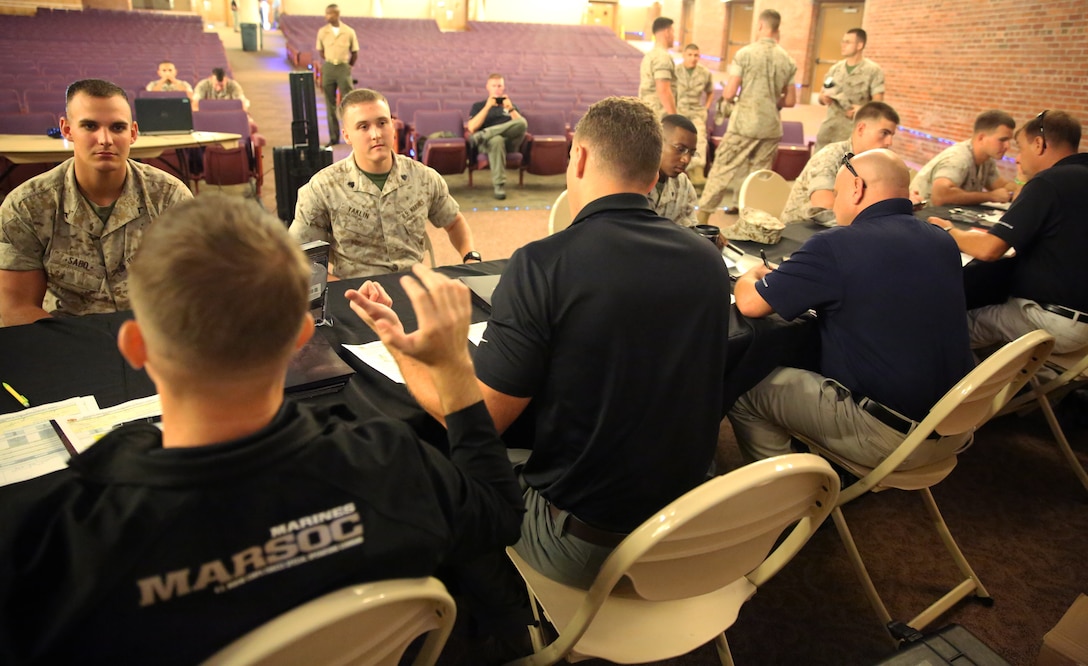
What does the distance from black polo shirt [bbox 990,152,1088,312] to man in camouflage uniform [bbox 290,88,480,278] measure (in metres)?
2.14

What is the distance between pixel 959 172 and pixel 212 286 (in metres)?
4.16

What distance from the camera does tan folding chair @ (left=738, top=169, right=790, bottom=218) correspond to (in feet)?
12.0

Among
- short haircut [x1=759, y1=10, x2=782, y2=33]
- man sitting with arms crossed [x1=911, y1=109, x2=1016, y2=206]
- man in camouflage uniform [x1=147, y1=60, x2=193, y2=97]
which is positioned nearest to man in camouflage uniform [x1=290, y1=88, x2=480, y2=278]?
man sitting with arms crossed [x1=911, y1=109, x2=1016, y2=206]

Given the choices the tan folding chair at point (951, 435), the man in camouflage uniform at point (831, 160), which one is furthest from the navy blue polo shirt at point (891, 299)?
the man in camouflage uniform at point (831, 160)

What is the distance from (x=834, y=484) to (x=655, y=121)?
87cm

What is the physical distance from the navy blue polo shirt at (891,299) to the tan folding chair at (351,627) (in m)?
1.40

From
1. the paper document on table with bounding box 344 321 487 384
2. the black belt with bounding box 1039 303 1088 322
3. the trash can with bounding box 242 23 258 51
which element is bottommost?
the black belt with bounding box 1039 303 1088 322

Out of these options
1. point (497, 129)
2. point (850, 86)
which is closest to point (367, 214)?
point (497, 129)

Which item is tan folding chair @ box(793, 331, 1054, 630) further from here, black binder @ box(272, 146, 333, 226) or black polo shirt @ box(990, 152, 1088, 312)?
black binder @ box(272, 146, 333, 226)

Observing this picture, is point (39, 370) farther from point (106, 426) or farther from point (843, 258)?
point (843, 258)

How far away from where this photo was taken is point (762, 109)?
19.4ft

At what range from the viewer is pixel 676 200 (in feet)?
10.0

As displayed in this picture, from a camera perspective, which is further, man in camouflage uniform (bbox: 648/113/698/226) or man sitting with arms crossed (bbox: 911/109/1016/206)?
man sitting with arms crossed (bbox: 911/109/1016/206)

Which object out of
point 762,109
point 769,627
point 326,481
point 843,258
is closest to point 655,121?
point 843,258
